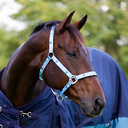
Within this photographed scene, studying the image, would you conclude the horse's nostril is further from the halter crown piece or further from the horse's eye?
the horse's eye

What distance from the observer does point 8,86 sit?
2160mm

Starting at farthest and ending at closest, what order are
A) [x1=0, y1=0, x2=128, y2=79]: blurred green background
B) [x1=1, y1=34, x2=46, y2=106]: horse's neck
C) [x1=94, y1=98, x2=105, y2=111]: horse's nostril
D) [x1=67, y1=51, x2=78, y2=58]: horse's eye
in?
[x1=0, y1=0, x2=128, y2=79]: blurred green background < [x1=1, y1=34, x2=46, y2=106]: horse's neck < [x1=67, y1=51, x2=78, y2=58]: horse's eye < [x1=94, y1=98, x2=105, y2=111]: horse's nostril

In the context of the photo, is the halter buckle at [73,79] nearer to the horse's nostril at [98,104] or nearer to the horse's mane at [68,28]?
the horse's nostril at [98,104]

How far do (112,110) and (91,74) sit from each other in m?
1.31

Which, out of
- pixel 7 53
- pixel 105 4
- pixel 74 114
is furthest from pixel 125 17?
pixel 74 114

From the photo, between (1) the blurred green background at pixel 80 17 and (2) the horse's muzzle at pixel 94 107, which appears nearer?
(2) the horse's muzzle at pixel 94 107

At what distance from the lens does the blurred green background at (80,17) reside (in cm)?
677

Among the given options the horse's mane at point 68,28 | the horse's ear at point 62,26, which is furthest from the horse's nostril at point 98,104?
the horse's ear at point 62,26

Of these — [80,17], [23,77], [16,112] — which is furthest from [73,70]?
[80,17]

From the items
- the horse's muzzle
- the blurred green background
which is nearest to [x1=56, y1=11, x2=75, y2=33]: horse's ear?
the horse's muzzle

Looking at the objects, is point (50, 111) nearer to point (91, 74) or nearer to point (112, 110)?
point (91, 74)

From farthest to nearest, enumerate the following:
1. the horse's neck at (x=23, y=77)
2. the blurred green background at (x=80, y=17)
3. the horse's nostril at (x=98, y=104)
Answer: the blurred green background at (x=80, y=17) → the horse's neck at (x=23, y=77) → the horse's nostril at (x=98, y=104)

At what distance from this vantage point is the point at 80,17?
7000mm

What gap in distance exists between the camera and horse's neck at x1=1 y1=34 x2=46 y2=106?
79.1 inches
